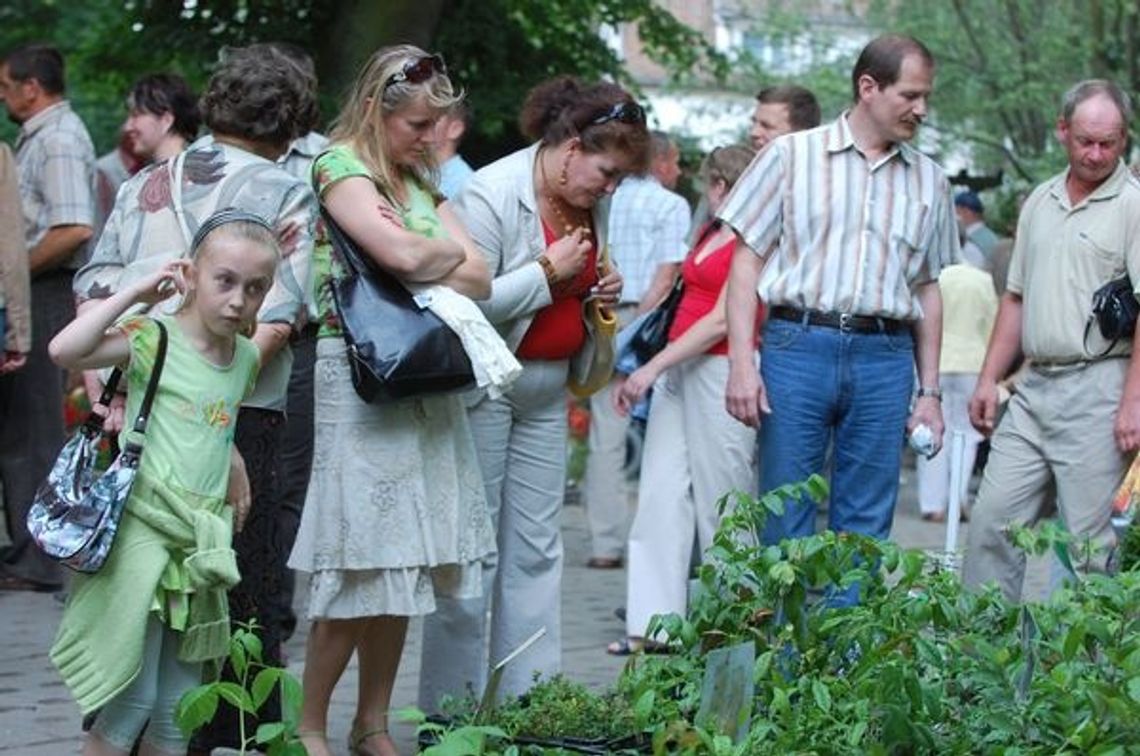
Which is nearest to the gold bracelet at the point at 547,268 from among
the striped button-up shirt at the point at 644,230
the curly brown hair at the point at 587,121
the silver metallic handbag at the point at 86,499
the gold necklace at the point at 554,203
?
the gold necklace at the point at 554,203

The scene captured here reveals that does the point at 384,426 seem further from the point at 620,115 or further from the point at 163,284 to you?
the point at 620,115

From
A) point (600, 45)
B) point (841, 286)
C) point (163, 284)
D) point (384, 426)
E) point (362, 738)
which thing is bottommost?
point (362, 738)

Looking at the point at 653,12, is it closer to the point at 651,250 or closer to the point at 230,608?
the point at 651,250

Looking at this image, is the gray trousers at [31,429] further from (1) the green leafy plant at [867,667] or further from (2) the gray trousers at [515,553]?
(1) the green leafy plant at [867,667]

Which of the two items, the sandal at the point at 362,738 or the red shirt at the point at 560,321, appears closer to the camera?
the sandal at the point at 362,738

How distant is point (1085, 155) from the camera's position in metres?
7.51

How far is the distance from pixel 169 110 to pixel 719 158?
7.15 ft

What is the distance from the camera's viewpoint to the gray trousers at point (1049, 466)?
753 centimetres

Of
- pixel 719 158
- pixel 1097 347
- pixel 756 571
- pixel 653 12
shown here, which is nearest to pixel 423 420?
pixel 756 571

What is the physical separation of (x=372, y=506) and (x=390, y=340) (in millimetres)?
460

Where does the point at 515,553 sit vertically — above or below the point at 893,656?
below

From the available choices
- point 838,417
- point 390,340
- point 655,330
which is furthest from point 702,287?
point 390,340

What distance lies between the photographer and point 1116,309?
7.42 m

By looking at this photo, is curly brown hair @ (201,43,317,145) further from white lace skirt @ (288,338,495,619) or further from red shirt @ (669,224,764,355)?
→ red shirt @ (669,224,764,355)
